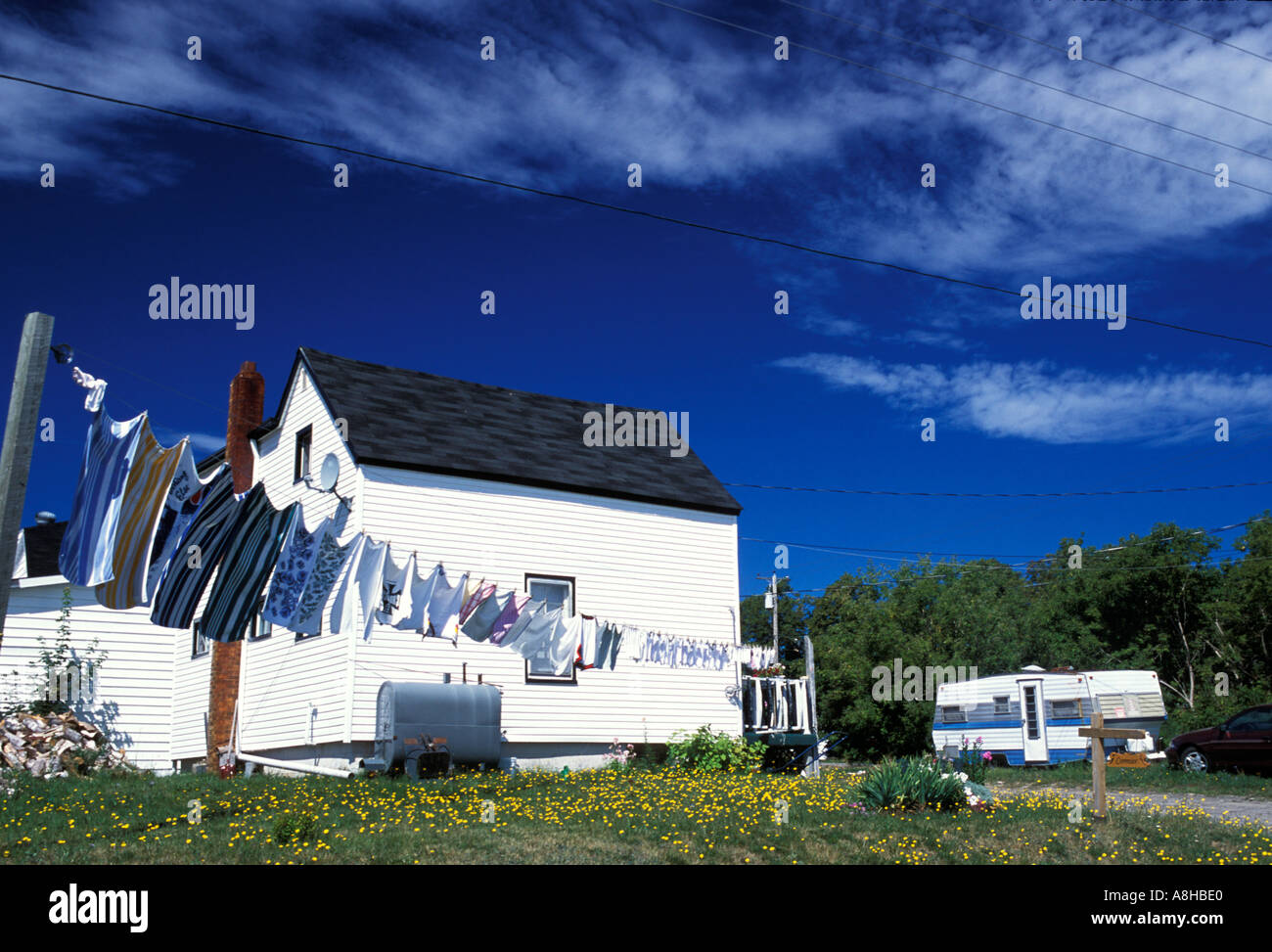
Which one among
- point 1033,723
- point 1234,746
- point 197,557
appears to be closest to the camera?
point 197,557

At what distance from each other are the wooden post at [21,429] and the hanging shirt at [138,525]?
1.11 meters

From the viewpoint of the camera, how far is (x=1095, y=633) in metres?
49.8

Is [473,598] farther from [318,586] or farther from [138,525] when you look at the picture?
[138,525]

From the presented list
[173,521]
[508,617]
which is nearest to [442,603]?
[508,617]

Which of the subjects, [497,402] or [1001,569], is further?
[1001,569]

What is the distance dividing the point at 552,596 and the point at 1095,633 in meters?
39.4

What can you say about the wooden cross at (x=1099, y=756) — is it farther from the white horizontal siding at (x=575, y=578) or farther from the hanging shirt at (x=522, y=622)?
the white horizontal siding at (x=575, y=578)

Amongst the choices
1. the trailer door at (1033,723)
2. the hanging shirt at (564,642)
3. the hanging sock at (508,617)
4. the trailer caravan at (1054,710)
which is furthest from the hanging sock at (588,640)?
the trailer door at (1033,723)

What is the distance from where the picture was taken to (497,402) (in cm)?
2244

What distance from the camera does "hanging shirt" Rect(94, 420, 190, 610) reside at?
10297mm

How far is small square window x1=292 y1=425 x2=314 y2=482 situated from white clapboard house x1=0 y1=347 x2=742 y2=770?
0.14 ft

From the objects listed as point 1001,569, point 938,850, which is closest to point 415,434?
point 938,850

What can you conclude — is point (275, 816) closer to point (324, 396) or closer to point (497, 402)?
point (324, 396)
